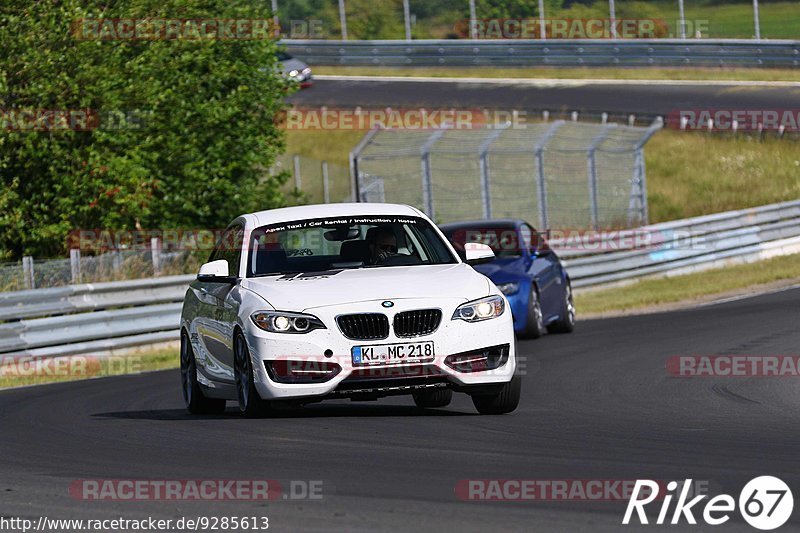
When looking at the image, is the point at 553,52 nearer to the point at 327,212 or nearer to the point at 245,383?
the point at 327,212

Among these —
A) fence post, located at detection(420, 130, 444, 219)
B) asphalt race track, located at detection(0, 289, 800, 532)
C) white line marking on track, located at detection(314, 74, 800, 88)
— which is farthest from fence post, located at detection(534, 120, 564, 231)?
white line marking on track, located at detection(314, 74, 800, 88)

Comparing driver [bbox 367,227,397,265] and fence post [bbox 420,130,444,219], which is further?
fence post [bbox 420,130,444,219]

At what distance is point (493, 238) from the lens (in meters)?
19.4

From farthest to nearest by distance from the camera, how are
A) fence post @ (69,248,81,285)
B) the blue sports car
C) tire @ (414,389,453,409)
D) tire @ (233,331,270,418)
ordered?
1. fence post @ (69,248,81,285)
2. the blue sports car
3. tire @ (414,389,453,409)
4. tire @ (233,331,270,418)

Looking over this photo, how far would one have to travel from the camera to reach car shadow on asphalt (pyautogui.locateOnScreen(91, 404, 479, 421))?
36.4ft

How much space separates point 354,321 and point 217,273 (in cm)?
150

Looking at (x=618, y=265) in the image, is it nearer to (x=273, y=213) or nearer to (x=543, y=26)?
(x=273, y=213)

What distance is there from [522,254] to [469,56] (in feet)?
107

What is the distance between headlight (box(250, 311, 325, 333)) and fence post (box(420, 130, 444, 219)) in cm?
1811

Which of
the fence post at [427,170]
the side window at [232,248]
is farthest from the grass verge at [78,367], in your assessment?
the fence post at [427,170]

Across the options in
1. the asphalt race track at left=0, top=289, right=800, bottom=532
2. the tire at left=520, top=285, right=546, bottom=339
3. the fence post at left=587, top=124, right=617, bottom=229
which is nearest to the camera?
the asphalt race track at left=0, top=289, right=800, bottom=532

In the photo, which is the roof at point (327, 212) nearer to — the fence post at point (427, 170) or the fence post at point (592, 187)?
the fence post at point (427, 170)

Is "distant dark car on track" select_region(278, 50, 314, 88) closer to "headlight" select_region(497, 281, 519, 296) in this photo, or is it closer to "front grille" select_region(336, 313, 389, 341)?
"headlight" select_region(497, 281, 519, 296)

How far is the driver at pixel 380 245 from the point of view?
37.3ft
